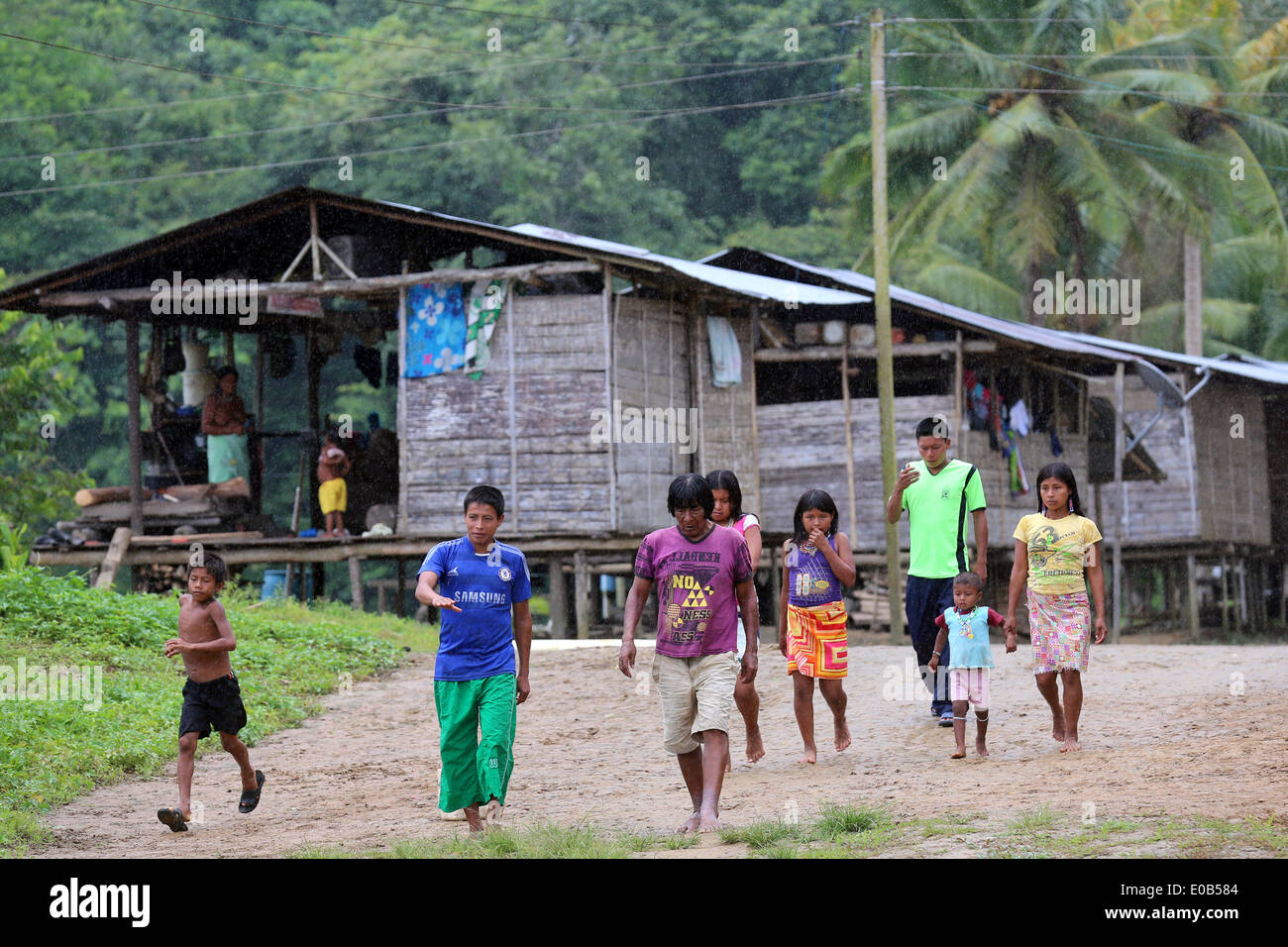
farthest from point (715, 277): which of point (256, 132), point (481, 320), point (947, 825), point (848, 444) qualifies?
point (256, 132)

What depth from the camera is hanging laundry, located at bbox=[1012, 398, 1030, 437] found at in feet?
72.4

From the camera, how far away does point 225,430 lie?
19094mm

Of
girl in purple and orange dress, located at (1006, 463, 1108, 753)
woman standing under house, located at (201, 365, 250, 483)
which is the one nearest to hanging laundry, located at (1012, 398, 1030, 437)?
woman standing under house, located at (201, 365, 250, 483)

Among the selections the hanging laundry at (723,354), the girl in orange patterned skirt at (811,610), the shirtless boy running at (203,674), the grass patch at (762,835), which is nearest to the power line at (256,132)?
the hanging laundry at (723,354)

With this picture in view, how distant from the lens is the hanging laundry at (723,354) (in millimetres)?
19281

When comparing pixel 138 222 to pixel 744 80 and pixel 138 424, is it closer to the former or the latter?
pixel 744 80

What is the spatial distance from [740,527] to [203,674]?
2816 mm

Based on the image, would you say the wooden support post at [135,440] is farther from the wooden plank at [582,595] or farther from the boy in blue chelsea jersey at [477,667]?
the boy in blue chelsea jersey at [477,667]

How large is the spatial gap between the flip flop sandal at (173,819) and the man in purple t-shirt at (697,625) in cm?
241

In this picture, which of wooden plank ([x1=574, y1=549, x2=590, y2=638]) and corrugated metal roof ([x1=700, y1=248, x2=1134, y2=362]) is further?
corrugated metal roof ([x1=700, y1=248, x2=1134, y2=362])

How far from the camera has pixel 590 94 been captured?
37844mm

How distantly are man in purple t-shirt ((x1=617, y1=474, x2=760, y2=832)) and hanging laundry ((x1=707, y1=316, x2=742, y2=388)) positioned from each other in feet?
40.3

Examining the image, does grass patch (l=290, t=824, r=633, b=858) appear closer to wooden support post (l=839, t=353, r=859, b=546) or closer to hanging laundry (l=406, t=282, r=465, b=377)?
hanging laundry (l=406, t=282, r=465, b=377)

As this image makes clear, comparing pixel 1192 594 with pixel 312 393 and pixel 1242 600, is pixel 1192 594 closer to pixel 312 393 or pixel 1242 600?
pixel 1242 600
